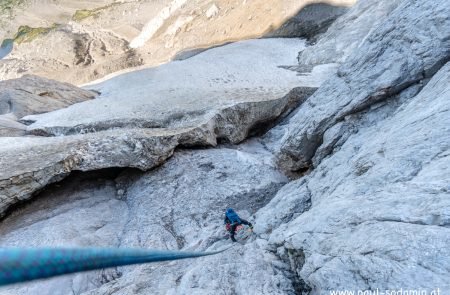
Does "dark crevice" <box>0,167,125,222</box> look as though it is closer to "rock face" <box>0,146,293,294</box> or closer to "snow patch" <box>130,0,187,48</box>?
"rock face" <box>0,146,293,294</box>

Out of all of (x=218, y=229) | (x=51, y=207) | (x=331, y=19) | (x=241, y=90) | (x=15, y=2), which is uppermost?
(x=15, y=2)

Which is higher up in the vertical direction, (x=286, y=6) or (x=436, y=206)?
Result: (x=286, y=6)

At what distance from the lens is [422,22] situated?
926cm

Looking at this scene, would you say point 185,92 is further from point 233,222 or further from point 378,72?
point 233,222

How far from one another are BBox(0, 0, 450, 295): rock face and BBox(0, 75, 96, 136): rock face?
208 cm

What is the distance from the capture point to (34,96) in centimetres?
2045

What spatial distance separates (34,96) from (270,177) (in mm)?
15605

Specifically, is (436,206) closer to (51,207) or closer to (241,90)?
(51,207)

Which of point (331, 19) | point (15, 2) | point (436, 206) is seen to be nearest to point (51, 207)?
point (436, 206)

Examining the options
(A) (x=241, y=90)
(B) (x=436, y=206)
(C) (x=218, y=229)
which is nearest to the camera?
(B) (x=436, y=206)

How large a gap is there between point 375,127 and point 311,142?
9.54 ft

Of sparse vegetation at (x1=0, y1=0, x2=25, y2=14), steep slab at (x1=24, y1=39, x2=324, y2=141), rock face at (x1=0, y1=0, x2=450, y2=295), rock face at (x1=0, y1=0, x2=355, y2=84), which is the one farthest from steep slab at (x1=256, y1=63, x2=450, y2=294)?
sparse vegetation at (x1=0, y1=0, x2=25, y2=14)

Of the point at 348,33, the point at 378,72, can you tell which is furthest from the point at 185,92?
the point at 348,33

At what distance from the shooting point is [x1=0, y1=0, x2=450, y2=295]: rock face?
15.6 ft
